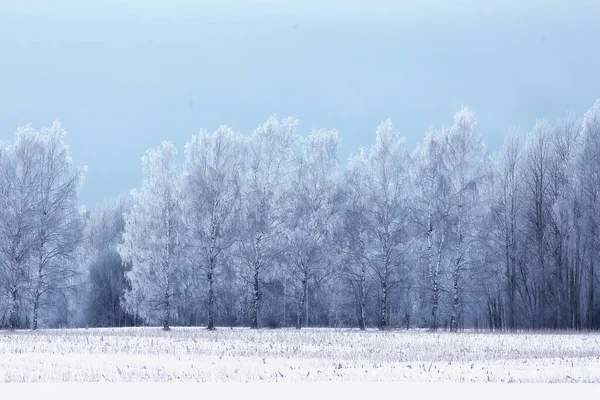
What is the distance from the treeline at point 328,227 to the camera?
1795 inches

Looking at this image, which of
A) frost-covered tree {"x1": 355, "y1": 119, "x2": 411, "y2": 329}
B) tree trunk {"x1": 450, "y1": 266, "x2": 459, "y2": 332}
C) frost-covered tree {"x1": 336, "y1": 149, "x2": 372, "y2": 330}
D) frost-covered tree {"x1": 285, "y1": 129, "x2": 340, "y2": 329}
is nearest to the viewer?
tree trunk {"x1": 450, "y1": 266, "x2": 459, "y2": 332}

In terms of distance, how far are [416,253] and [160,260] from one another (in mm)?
15864

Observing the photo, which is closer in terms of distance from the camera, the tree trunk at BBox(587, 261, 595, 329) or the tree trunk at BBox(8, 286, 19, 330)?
the tree trunk at BBox(8, 286, 19, 330)

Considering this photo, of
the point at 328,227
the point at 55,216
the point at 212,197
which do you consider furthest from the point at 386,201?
the point at 55,216

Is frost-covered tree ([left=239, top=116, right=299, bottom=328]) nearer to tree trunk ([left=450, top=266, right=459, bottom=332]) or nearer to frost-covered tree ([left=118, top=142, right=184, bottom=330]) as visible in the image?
frost-covered tree ([left=118, top=142, right=184, bottom=330])

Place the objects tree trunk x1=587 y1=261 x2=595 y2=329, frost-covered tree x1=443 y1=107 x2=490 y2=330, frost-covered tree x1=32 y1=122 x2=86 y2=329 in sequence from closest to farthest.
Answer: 1. tree trunk x1=587 y1=261 x2=595 y2=329
2. frost-covered tree x1=32 y1=122 x2=86 y2=329
3. frost-covered tree x1=443 y1=107 x2=490 y2=330

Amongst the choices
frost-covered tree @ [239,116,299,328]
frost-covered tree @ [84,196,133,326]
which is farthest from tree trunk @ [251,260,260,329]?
frost-covered tree @ [84,196,133,326]

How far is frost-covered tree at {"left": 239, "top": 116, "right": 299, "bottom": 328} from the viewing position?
47.2 metres

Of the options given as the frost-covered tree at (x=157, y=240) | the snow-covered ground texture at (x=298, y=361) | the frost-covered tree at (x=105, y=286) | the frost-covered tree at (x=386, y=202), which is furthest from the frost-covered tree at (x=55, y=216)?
the snow-covered ground texture at (x=298, y=361)

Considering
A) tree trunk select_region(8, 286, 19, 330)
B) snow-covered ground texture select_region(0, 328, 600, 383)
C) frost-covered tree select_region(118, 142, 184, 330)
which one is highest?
frost-covered tree select_region(118, 142, 184, 330)

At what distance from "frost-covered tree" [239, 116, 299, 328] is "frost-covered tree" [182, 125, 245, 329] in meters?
0.80

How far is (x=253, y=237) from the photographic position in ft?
155

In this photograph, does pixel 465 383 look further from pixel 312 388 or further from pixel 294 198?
pixel 294 198

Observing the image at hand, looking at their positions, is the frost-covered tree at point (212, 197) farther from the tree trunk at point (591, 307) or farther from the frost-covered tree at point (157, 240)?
the tree trunk at point (591, 307)
